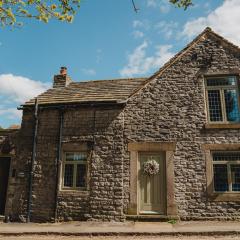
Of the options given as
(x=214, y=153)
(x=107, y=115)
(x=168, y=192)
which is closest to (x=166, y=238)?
(x=168, y=192)

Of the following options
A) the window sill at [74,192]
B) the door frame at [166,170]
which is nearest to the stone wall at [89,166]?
the window sill at [74,192]

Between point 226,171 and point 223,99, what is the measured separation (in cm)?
285

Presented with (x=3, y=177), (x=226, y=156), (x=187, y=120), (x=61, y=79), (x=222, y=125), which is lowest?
(x=3, y=177)

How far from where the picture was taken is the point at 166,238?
8625mm

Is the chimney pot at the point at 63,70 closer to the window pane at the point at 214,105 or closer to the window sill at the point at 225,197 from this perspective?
the window pane at the point at 214,105

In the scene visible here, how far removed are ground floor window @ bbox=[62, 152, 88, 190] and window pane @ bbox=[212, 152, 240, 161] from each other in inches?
200

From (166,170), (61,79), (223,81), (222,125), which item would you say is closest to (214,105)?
(222,125)

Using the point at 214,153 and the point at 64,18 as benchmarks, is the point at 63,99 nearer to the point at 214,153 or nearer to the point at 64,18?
the point at 64,18

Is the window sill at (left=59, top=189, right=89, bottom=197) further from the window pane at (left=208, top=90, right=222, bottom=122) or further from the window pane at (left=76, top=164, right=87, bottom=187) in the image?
the window pane at (left=208, top=90, right=222, bottom=122)

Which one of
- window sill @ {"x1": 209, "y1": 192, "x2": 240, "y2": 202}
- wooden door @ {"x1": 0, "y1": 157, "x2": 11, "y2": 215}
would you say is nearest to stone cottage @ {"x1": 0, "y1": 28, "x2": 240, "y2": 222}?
window sill @ {"x1": 209, "y1": 192, "x2": 240, "y2": 202}

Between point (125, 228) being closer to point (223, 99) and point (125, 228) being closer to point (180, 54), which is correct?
point (223, 99)

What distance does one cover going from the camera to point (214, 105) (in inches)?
464

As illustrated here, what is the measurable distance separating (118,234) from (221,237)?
120 inches

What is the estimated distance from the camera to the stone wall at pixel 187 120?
35.6 ft
